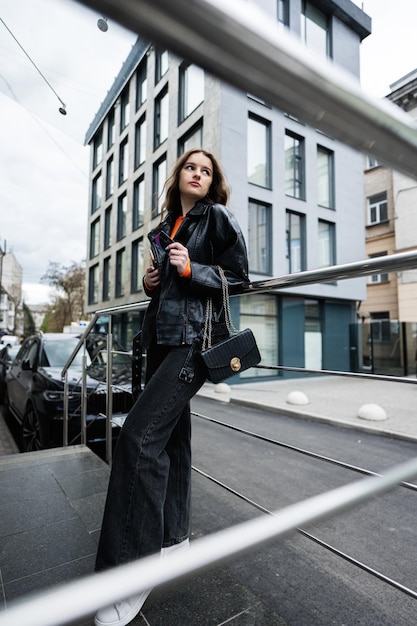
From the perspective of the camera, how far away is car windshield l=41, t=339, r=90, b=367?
195 inches

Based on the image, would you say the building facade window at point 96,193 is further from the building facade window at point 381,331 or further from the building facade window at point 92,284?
the building facade window at point 381,331

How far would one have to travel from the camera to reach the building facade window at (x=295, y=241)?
49.4 feet

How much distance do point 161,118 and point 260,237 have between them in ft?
26.0

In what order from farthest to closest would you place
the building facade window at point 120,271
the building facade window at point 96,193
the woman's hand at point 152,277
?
the building facade window at point 96,193, the building facade window at point 120,271, the woman's hand at point 152,277

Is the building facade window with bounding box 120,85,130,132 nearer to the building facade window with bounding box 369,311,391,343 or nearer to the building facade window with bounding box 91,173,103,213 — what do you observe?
the building facade window with bounding box 91,173,103,213

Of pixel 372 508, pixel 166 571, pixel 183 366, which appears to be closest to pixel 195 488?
pixel 372 508

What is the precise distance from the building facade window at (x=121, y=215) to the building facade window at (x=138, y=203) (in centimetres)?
149

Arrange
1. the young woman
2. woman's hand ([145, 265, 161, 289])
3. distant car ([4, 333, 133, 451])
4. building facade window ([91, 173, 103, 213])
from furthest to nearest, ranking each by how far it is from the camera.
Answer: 1. building facade window ([91, 173, 103, 213])
2. distant car ([4, 333, 133, 451])
3. woman's hand ([145, 265, 161, 289])
4. the young woman

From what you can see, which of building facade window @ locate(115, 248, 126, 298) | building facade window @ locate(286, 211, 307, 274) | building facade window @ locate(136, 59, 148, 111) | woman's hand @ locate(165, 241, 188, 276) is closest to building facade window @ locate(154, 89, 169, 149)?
building facade window @ locate(136, 59, 148, 111)

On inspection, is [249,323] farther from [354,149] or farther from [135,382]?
[354,149]

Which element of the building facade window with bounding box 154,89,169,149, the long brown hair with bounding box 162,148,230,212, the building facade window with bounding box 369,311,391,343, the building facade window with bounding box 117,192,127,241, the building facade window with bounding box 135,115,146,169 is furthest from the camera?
the building facade window with bounding box 117,192,127,241

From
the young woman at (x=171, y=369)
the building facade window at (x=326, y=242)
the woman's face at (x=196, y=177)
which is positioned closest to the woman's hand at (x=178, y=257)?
the young woman at (x=171, y=369)

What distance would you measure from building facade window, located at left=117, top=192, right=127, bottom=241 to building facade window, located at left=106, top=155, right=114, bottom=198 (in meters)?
1.45

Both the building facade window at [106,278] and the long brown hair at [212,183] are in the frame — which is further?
the building facade window at [106,278]
